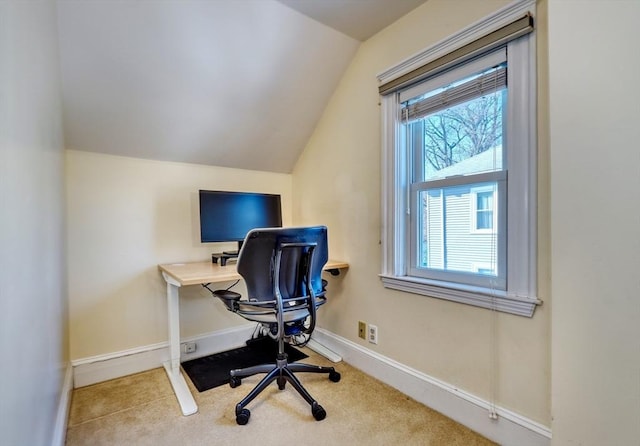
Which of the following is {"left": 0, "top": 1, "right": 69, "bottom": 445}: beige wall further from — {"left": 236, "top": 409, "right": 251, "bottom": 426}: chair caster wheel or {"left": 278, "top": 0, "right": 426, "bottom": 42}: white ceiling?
{"left": 278, "top": 0, "right": 426, "bottom": 42}: white ceiling

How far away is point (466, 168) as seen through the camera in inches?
63.5

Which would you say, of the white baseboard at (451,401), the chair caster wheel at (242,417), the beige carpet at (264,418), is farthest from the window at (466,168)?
the chair caster wheel at (242,417)

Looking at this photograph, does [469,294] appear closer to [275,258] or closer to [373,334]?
[373,334]

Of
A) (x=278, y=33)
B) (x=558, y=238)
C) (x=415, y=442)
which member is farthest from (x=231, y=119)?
(x=415, y=442)

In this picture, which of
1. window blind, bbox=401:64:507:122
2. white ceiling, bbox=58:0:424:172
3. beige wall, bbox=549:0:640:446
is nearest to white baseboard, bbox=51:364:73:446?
white ceiling, bbox=58:0:424:172

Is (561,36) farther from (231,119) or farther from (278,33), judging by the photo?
(231,119)

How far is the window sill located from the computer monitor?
3.50 feet

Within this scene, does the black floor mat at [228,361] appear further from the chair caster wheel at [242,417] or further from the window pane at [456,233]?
the window pane at [456,233]

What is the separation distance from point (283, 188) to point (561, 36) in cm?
220

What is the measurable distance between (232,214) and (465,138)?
163cm

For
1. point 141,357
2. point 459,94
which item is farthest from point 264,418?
point 459,94

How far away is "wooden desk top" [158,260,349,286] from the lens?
5.49 feet

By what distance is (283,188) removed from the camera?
9.50 feet

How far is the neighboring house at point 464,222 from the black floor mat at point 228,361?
1.34 meters
